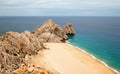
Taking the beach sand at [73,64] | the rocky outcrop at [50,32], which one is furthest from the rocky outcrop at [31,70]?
the rocky outcrop at [50,32]

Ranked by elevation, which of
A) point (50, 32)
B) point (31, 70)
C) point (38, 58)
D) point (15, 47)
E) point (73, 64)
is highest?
point (31, 70)

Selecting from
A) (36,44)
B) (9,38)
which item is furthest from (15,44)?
(36,44)

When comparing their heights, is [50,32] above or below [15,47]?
below

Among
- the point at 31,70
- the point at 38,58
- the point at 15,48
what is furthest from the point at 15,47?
the point at 31,70

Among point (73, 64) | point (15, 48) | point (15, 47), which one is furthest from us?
point (15, 47)

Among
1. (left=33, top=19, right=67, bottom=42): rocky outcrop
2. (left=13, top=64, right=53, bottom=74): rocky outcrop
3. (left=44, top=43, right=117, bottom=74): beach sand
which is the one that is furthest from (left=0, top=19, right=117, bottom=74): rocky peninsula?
(left=33, top=19, right=67, bottom=42): rocky outcrop

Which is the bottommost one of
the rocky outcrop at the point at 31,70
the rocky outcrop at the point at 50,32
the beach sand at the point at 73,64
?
the beach sand at the point at 73,64

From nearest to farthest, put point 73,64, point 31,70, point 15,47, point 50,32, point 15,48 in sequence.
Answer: point 31,70, point 73,64, point 15,48, point 15,47, point 50,32

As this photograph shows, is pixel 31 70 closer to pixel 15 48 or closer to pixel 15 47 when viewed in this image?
pixel 15 48

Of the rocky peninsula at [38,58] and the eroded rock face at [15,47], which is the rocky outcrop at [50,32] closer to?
the rocky peninsula at [38,58]
